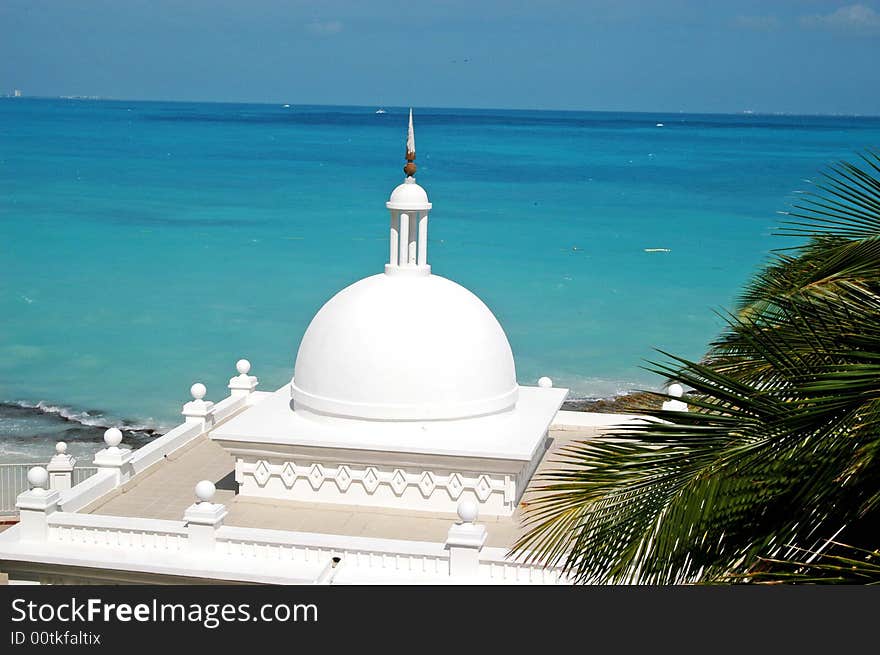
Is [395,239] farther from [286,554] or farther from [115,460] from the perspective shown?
[286,554]

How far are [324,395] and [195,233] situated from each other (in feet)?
253

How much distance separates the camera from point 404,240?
1934 centimetres

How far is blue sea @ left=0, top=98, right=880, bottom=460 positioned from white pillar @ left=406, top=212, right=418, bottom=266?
7.89 m

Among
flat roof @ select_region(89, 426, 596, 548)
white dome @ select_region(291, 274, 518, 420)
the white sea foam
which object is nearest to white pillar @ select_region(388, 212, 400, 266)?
white dome @ select_region(291, 274, 518, 420)

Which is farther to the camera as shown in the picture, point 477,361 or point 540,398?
point 540,398

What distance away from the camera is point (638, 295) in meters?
72.2

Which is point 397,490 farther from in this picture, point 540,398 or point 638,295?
point 638,295

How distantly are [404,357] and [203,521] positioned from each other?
423 centimetres

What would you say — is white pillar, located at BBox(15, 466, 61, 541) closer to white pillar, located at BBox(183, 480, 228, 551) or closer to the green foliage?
white pillar, located at BBox(183, 480, 228, 551)

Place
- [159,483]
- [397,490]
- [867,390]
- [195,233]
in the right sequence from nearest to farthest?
[867,390] < [397,490] < [159,483] < [195,233]

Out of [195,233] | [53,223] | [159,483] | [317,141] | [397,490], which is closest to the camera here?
[397,490]

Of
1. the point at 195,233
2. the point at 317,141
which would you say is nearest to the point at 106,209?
the point at 195,233

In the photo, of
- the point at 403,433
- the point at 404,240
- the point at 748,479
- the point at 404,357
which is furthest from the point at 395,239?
the point at 748,479

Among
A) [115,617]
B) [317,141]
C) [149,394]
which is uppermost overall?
[317,141]
